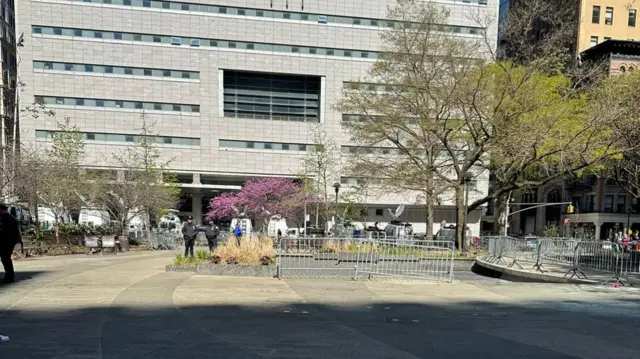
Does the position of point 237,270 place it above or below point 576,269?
below

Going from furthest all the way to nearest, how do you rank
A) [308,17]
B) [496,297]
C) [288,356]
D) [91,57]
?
[308,17] < [91,57] < [496,297] < [288,356]

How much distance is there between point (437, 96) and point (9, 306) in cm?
1766

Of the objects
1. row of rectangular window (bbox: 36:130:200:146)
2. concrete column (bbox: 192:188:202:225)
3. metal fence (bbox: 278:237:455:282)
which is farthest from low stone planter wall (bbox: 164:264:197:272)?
concrete column (bbox: 192:188:202:225)

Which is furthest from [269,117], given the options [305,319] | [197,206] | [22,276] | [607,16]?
[607,16]

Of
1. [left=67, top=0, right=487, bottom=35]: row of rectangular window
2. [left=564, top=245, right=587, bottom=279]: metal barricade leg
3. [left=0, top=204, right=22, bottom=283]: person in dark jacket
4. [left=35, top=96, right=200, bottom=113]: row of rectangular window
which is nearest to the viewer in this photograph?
[left=0, top=204, right=22, bottom=283]: person in dark jacket

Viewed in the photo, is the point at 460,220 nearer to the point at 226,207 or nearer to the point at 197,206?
the point at 226,207

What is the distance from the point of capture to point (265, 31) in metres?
51.4

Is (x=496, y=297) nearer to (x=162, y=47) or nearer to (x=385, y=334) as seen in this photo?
(x=385, y=334)

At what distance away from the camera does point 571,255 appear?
14.9 m

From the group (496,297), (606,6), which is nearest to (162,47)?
(496,297)

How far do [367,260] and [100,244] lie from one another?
15.0m

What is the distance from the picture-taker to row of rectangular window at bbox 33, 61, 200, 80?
48.2 metres

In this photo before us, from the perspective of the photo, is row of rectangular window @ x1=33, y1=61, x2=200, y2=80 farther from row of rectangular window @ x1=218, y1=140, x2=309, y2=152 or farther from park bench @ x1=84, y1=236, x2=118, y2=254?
park bench @ x1=84, y1=236, x2=118, y2=254

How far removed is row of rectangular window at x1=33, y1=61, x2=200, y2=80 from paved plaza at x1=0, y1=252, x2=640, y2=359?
43.6 metres
